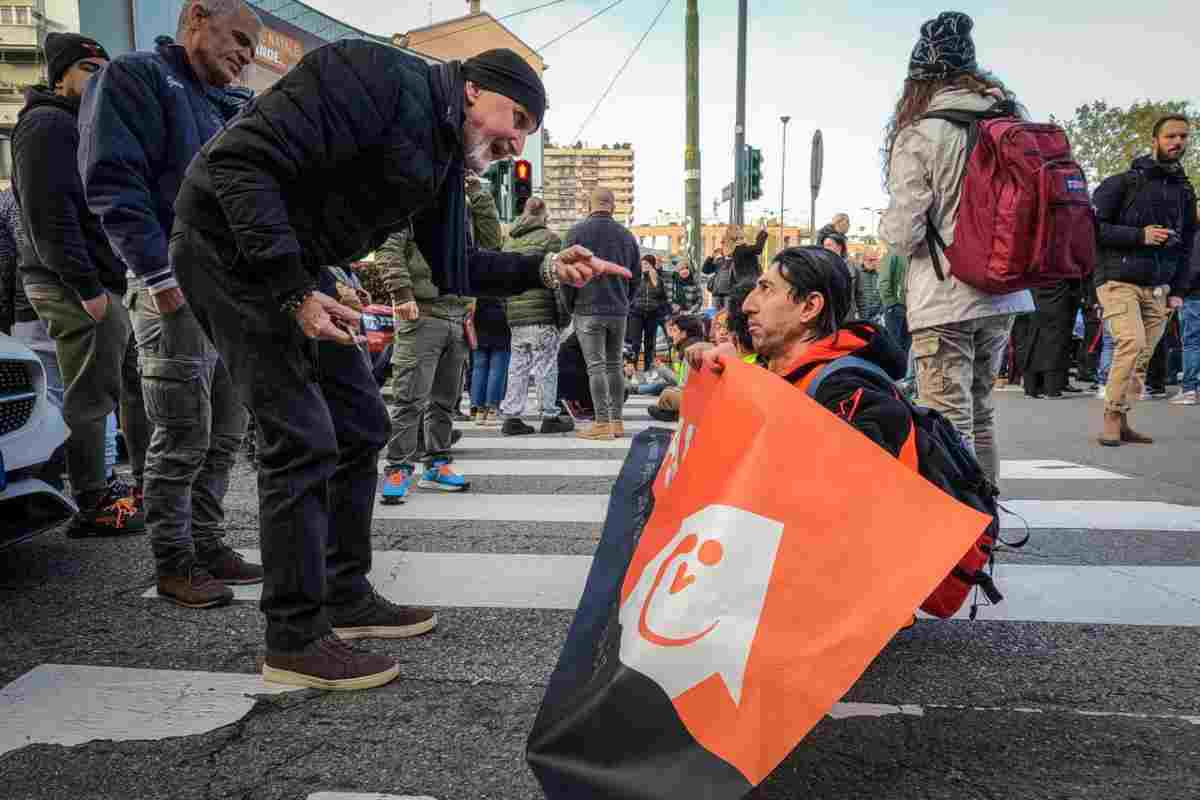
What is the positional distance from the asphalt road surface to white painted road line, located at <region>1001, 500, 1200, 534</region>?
7 cm

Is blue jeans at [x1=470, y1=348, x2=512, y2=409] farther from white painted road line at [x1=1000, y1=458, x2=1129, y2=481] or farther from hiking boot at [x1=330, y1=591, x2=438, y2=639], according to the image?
hiking boot at [x1=330, y1=591, x2=438, y2=639]

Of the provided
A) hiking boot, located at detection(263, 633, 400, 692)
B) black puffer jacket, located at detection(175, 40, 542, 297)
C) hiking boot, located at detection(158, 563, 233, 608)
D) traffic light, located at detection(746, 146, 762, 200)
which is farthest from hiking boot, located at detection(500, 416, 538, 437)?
traffic light, located at detection(746, 146, 762, 200)

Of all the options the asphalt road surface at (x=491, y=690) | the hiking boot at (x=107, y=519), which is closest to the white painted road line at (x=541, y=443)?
the asphalt road surface at (x=491, y=690)

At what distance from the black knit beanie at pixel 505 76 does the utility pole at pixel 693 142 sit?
1413cm

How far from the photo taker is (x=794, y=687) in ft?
5.45

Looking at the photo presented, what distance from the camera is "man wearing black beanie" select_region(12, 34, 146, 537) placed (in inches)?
144

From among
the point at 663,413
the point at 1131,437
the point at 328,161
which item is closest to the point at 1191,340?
the point at 1131,437

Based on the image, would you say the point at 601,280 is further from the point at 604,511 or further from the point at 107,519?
the point at 107,519

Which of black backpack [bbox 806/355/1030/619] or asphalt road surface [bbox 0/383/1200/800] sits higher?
black backpack [bbox 806/355/1030/619]

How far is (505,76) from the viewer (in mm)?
2447

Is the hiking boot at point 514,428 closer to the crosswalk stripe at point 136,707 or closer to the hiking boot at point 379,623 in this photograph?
the hiking boot at point 379,623

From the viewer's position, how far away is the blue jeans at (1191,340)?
9.48 metres

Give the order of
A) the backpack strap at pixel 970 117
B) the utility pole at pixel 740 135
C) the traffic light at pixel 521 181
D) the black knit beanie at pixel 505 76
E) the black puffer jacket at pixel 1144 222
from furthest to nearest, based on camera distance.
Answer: the utility pole at pixel 740 135
the traffic light at pixel 521 181
the black puffer jacket at pixel 1144 222
the backpack strap at pixel 970 117
the black knit beanie at pixel 505 76

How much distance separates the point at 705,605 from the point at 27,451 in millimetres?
2809
